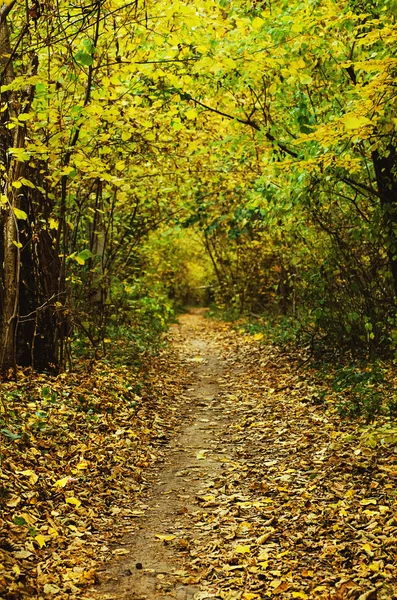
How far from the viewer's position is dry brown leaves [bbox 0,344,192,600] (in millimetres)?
4031

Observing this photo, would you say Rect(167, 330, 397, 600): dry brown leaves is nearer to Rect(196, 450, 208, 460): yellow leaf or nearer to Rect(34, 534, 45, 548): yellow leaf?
Rect(196, 450, 208, 460): yellow leaf

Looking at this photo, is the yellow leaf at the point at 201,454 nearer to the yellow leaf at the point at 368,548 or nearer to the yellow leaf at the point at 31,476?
the yellow leaf at the point at 31,476

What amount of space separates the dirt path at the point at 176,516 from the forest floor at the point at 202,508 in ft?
0.05

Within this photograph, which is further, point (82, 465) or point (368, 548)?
point (82, 465)

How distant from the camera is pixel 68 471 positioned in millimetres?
5473

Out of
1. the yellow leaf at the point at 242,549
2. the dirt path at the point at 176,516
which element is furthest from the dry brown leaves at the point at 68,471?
the yellow leaf at the point at 242,549

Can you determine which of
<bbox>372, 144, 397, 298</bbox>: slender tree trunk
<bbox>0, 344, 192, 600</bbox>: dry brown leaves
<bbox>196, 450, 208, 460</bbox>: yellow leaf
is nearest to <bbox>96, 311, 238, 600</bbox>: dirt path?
<bbox>196, 450, 208, 460</bbox>: yellow leaf

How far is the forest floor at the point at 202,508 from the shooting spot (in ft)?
12.8

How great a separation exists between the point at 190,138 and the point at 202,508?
7130mm

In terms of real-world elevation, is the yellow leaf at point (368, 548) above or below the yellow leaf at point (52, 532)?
above

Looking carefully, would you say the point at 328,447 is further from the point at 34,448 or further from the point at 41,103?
the point at 41,103

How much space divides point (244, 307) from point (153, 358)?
946 cm

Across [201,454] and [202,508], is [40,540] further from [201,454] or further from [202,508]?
[201,454]

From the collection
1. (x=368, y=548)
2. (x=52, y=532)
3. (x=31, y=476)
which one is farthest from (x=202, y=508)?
(x=368, y=548)
